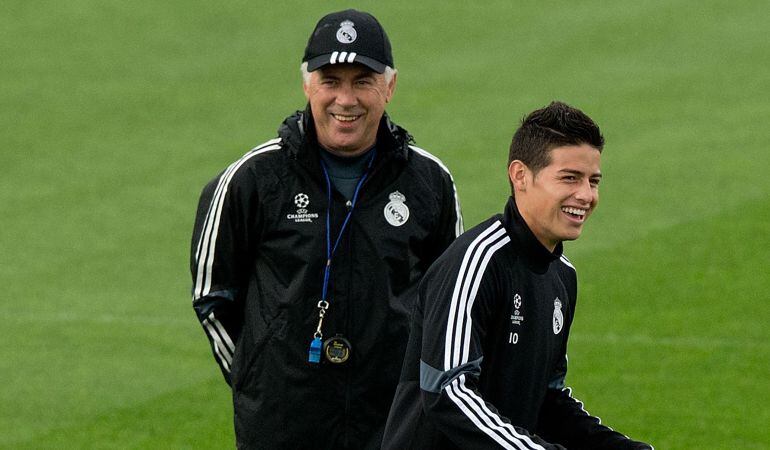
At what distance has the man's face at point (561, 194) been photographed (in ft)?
15.9

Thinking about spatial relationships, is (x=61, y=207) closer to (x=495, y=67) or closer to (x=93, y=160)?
(x=93, y=160)

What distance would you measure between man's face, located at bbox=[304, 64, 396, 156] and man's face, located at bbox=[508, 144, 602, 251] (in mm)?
1100

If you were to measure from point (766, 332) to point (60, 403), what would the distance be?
4.62 m

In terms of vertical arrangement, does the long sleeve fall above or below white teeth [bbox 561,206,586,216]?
below

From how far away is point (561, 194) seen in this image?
4.84 metres

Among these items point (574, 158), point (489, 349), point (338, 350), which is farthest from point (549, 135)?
point (338, 350)

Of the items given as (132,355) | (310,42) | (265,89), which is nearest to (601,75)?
(265,89)

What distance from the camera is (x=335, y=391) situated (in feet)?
19.3

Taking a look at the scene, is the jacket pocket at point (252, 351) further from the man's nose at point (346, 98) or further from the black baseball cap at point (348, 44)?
the black baseball cap at point (348, 44)

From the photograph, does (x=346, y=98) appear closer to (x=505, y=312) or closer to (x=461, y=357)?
(x=505, y=312)

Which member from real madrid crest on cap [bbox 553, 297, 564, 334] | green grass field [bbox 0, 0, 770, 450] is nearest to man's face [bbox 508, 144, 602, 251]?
real madrid crest on cap [bbox 553, 297, 564, 334]

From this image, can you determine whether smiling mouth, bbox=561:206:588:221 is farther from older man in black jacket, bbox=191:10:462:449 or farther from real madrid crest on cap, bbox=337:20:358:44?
real madrid crest on cap, bbox=337:20:358:44

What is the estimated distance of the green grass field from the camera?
10.1 meters

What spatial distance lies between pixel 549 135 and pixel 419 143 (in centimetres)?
1010
